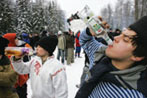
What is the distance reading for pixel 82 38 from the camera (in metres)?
1.57

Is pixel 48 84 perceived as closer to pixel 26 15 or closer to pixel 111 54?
pixel 111 54

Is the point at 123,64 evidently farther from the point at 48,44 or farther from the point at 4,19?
the point at 4,19

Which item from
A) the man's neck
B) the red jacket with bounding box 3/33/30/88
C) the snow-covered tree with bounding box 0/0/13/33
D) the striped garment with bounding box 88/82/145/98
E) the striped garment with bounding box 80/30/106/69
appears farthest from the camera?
the snow-covered tree with bounding box 0/0/13/33

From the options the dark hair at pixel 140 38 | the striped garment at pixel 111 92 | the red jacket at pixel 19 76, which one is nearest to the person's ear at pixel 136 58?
the dark hair at pixel 140 38

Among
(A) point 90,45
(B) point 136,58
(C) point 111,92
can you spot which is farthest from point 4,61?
(B) point 136,58

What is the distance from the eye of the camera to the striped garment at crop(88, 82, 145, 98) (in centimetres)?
101

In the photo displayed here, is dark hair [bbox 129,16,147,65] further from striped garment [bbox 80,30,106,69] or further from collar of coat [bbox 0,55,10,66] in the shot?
collar of coat [bbox 0,55,10,66]

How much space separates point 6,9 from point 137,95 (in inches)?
1126

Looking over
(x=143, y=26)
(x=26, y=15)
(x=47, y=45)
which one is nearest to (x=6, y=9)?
(x=26, y=15)

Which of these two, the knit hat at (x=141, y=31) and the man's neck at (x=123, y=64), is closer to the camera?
the knit hat at (x=141, y=31)

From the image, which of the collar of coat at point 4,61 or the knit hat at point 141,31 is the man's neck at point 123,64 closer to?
the knit hat at point 141,31

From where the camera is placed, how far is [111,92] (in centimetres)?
109

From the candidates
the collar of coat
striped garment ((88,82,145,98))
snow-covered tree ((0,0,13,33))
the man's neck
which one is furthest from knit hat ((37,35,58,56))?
snow-covered tree ((0,0,13,33))

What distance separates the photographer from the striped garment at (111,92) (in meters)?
1.01
